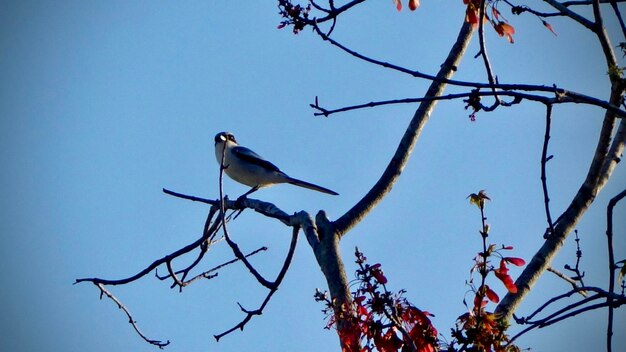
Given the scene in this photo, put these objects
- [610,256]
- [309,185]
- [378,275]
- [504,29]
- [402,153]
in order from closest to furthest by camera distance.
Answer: [610,256] → [378,275] → [504,29] → [402,153] → [309,185]

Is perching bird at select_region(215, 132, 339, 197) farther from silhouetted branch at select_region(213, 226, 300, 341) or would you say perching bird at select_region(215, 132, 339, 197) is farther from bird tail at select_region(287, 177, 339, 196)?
silhouetted branch at select_region(213, 226, 300, 341)

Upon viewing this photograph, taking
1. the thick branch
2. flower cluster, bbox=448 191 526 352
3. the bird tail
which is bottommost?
flower cluster, bbox=448 191 526 352

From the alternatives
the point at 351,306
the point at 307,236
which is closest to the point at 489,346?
the point at 351,306

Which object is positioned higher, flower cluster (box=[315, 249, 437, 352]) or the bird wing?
the bird wing

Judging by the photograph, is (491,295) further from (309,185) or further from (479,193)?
(309,185)

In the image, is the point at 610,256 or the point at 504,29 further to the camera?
the point at 504,29

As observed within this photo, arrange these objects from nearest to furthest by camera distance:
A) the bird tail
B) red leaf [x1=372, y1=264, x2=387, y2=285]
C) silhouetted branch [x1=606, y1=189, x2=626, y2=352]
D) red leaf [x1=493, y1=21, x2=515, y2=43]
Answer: silhouetted branch [x1=606, y1=189, x2=626, y2=352] → red leaf [x1=372, y1=264, x2=387, y2=285] → red leaf [x1=493, y1=21, x2=515, y2=43] → the bird tail

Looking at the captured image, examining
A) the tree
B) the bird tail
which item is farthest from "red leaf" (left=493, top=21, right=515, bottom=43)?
the bird tail

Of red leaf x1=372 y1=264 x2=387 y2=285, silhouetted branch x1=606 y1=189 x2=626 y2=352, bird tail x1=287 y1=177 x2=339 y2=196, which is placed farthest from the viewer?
bird tail x1=287 y1=177 x2=339 y2=196

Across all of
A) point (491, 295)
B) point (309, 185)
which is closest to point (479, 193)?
point (491, 295)

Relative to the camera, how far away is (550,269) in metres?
4.32

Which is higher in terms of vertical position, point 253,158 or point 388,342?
point 253,158

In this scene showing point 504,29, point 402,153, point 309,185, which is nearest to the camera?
point 504,29

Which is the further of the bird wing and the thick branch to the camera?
the bird wing
